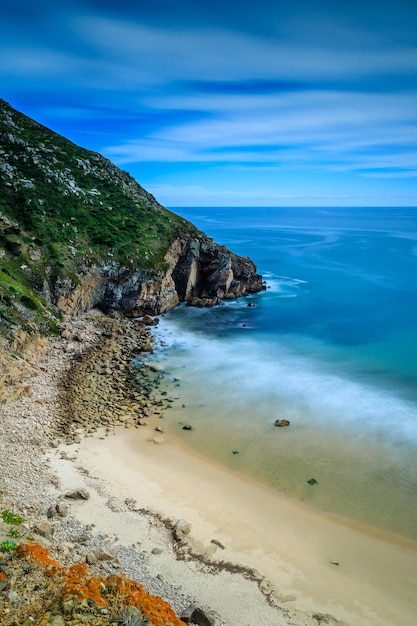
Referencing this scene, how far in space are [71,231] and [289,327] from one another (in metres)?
24.4

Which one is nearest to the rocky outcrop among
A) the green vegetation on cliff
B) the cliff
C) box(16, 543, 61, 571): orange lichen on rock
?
the cliff

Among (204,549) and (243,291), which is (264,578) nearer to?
(204,549)

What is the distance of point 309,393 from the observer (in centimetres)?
2931

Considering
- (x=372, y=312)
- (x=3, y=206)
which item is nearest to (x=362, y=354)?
(x=372, y=312)

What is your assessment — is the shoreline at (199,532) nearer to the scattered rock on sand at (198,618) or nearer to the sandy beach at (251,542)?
the sandy beach at (251,542)

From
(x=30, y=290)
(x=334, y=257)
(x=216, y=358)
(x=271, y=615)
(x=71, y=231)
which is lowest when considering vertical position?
(x=271, y=615)

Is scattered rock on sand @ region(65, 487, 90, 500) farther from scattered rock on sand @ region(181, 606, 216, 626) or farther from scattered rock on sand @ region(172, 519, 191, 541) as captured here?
scattered rock on sand @ region(181, 606, 216, 626)

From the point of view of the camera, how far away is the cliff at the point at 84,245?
35.5 metres

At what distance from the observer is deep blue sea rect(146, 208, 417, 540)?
20.4m

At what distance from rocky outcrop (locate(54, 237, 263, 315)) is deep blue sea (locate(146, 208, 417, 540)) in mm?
2036

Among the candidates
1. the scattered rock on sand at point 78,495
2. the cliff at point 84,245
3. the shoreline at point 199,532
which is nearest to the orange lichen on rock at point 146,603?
the shoreline at point 199,532

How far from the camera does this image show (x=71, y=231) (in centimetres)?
4194

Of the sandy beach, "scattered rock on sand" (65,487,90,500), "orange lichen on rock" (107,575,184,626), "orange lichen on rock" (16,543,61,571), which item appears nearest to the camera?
"orange lichen on rock" (107,575,184,626)

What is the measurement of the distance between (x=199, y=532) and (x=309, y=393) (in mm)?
15239
